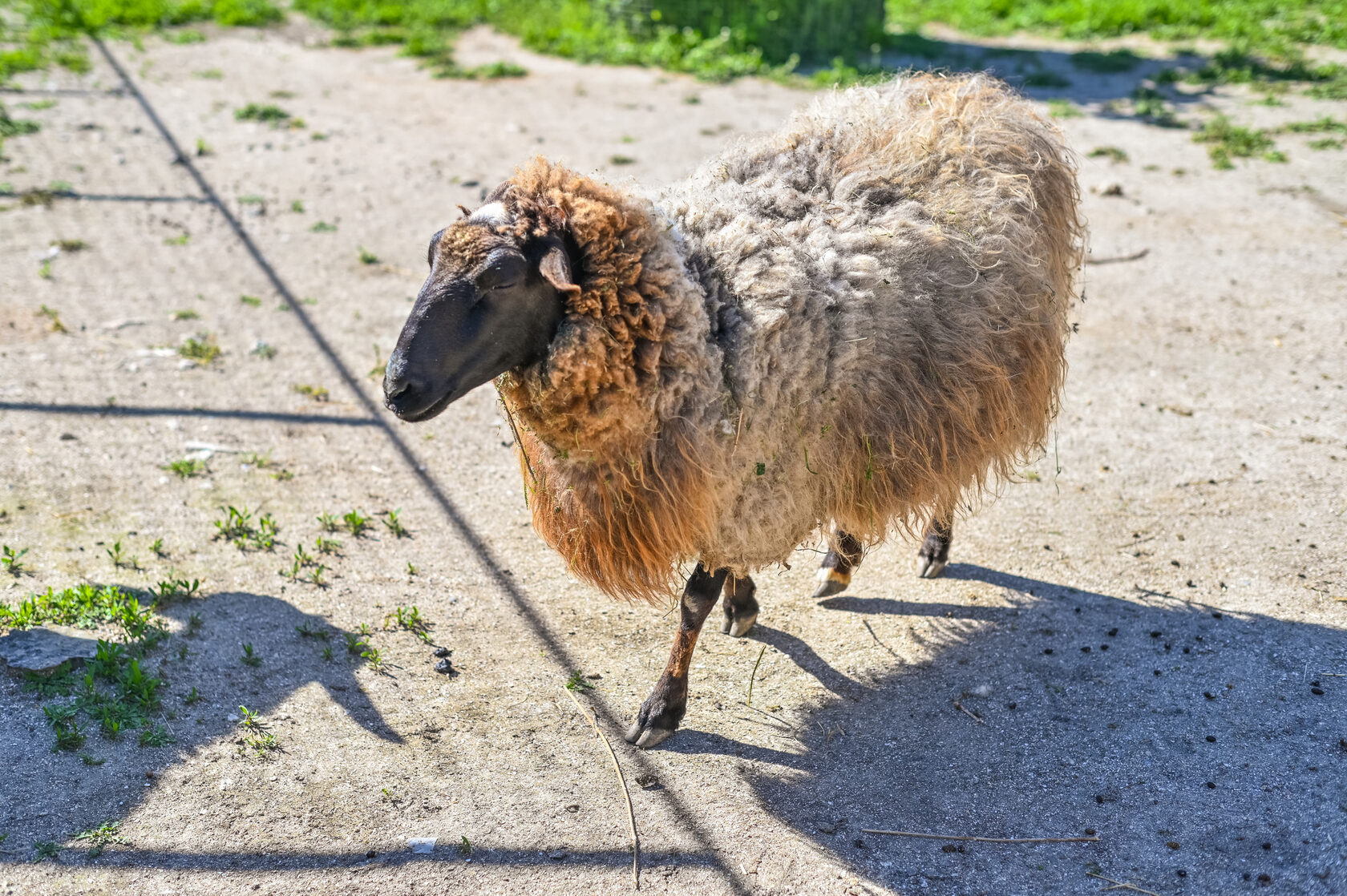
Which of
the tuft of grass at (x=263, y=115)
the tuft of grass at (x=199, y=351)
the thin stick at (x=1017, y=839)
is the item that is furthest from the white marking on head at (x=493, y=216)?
the tuft of grass at (x=263, y=115)

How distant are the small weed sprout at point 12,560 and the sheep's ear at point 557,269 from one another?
2.93 m

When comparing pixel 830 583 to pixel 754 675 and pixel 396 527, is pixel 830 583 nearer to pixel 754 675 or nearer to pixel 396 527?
pixel 754 675

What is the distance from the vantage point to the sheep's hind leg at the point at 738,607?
13.8ft

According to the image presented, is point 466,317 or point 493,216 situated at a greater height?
point 493,216

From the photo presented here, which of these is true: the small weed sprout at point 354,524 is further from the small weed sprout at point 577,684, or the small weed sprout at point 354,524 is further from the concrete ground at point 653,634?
the small weed sprout at point 577,684

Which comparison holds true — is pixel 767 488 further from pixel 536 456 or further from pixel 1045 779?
pixel 1045 779

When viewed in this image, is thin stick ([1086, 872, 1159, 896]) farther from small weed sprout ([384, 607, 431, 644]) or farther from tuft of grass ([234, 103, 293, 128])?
tuft of grass ([234, 103, 293, 128])

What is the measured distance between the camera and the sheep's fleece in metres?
3.12

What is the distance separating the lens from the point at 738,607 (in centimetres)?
429

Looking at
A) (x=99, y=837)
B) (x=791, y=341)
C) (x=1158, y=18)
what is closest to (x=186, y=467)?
(x=99, y=837)

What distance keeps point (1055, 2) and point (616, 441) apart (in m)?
15.2

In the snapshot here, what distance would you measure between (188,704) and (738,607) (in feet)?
7.34

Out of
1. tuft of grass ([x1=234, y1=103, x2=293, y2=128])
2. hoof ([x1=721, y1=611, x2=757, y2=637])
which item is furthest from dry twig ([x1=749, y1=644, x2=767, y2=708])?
tuft of grass ([x1=234, y1=103, x2=293, y2=128])

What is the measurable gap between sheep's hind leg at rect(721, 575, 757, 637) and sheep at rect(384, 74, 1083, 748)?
0.04m
